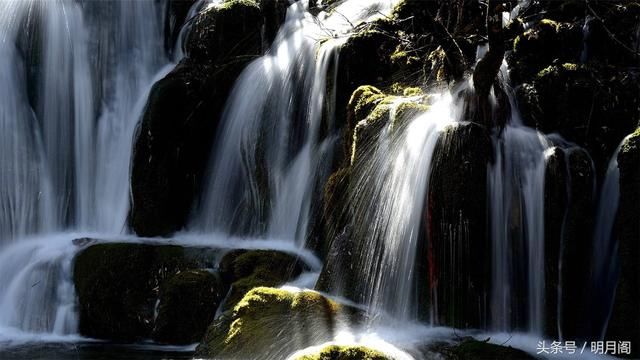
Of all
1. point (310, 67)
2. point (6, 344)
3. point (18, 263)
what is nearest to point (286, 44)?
point (310, 67)

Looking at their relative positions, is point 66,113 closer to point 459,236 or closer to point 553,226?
point 459,236

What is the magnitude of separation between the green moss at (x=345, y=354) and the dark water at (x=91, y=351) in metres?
2.86

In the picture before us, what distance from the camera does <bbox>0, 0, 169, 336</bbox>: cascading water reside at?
12234mm

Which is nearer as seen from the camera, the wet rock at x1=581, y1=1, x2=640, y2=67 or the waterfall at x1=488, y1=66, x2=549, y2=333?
the waterfall at x1=488, y1=66, x2=549, y2=333

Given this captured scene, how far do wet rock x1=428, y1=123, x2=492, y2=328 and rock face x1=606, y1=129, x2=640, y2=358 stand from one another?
3.95 ft

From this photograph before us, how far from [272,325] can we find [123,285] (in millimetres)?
3387

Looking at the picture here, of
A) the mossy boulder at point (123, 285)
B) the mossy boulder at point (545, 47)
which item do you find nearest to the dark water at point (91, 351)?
the mossy boulder at point (123, 285)

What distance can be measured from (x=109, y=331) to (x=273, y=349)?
3638 millimetres

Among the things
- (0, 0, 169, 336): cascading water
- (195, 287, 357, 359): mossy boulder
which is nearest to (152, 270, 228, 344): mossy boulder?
(195, 287, 357, 359): mossy boulder

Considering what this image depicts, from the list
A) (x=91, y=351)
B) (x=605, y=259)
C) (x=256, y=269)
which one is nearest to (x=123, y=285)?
(x=91, y=351)

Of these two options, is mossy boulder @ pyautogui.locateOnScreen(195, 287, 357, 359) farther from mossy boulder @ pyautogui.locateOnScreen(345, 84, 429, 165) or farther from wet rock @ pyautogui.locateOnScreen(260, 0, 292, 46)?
wet rock @ pyautogui.locateOnScreen(260, 0, 292, 46)

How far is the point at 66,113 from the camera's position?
42.3 ft

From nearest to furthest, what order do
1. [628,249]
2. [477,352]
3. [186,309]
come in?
[477,352], [628,249], [186,309]

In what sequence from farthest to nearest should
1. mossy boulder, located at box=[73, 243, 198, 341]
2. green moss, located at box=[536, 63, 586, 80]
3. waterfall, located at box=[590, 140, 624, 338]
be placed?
mossy boulder, located at box=[73, 243, 198, 341] → green moss, located at box=[536, 63, 586, 80] → waterfall, located at box=[590, 140, 624, 338]
